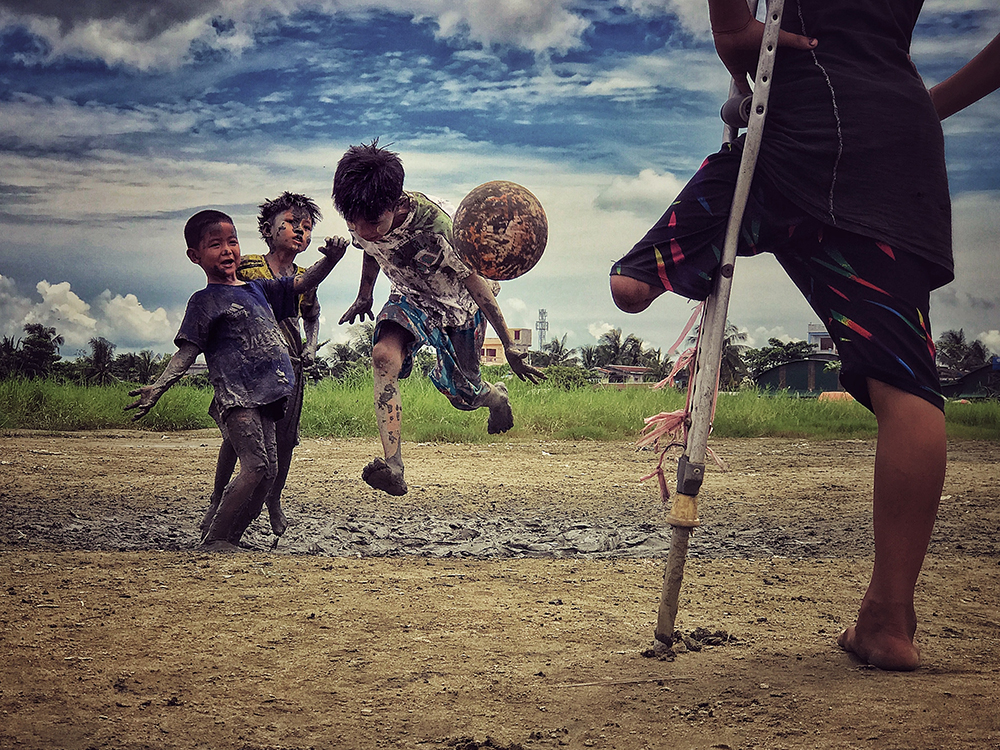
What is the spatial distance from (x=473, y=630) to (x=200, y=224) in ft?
8.21

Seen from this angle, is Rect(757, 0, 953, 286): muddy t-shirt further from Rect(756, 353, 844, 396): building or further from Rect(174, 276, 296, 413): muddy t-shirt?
Rect(756, 353, 844, 396): building

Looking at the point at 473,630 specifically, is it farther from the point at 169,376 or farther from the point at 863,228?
the point at 169,376

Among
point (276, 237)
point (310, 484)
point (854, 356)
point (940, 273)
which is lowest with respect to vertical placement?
point (310, 484)

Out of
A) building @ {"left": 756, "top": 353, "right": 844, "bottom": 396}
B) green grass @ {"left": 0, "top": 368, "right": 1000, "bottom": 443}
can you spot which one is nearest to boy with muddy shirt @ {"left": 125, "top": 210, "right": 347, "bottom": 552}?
green grass @ {"left": 0, "top": 368, "right": 1000, "bottom": 443}

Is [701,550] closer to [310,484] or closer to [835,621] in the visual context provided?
[835,621]

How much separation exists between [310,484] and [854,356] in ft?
18.2

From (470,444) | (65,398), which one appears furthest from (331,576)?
(65,398)

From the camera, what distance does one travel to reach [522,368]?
475 cm

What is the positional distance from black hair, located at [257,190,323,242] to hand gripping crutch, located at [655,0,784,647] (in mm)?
3028

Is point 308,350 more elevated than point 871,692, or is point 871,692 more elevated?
point 308,350

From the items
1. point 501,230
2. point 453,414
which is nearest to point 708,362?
point 501,230

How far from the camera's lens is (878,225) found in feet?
8.25

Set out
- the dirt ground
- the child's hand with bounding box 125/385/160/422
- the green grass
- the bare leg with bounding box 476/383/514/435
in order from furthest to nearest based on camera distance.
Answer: the green grass < the bare leg with bounding box 476/383/514/435 < the child's hand with bounding box 125/385/160/422 < the dirt ground

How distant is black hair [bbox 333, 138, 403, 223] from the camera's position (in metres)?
4.50
